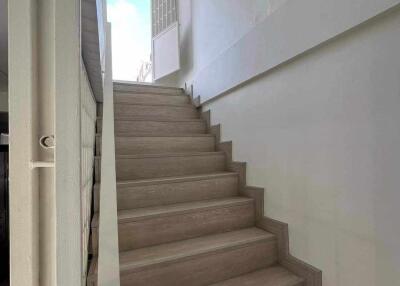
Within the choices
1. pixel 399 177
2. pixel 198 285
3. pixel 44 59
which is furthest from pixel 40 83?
pixel 198 285

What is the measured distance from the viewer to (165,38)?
12.1ft

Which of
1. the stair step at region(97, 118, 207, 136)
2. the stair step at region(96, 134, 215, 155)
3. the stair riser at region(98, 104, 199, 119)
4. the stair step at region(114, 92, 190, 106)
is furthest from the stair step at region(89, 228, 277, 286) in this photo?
the stair step at region(114, 92, 190, 106)

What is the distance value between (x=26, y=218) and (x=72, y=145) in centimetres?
14

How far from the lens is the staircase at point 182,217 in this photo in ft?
4.49

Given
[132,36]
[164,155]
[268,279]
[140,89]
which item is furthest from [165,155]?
[132,36]

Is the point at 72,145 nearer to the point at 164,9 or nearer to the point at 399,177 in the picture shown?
the point at 399,177

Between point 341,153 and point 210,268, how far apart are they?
95cm

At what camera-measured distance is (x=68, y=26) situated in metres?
0.43

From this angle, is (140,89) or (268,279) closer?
(268,279)

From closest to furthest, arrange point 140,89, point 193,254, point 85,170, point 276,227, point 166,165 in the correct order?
1. point 85,170
2. point 193,254
3. point 276,227
4. point 166,165
5. point 140,89

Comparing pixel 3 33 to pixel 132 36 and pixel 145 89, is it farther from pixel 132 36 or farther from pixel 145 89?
pixel 132 36

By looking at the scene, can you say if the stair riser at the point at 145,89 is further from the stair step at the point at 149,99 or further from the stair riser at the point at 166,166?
the stair riser at the point at 166,166

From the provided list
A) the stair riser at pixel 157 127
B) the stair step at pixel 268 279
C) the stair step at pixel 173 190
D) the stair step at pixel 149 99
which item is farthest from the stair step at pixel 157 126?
the stair step at pixel 268 279

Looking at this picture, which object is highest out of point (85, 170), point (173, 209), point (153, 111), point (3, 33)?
point (3, 33)
